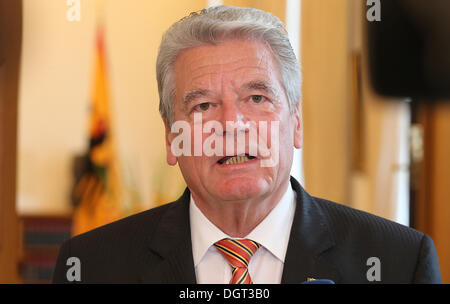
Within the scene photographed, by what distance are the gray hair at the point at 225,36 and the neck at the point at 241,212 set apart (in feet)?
0.62

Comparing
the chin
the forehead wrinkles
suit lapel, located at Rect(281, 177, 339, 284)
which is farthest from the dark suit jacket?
the forehead wrinkles

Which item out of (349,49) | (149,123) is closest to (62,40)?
(149,123)

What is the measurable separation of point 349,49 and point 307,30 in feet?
0.45

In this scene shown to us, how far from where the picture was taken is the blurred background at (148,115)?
1513 millimetres

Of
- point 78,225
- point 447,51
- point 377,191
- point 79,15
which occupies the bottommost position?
point 78,225

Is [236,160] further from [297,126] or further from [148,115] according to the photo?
[148,115]

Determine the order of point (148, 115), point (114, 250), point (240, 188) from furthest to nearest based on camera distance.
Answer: point (148, 115)
point (114, 250)
point (240, 188)

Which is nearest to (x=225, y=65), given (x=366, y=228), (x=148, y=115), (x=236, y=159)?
(x=236, y=159)

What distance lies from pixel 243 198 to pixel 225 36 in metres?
0.31

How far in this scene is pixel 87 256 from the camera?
115 centimetres

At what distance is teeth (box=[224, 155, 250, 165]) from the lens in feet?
3.28

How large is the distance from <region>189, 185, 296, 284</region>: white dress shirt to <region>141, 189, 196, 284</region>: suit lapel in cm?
2

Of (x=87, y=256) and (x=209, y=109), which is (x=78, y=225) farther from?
(x=209, y=109)

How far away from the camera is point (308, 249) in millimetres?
1034
